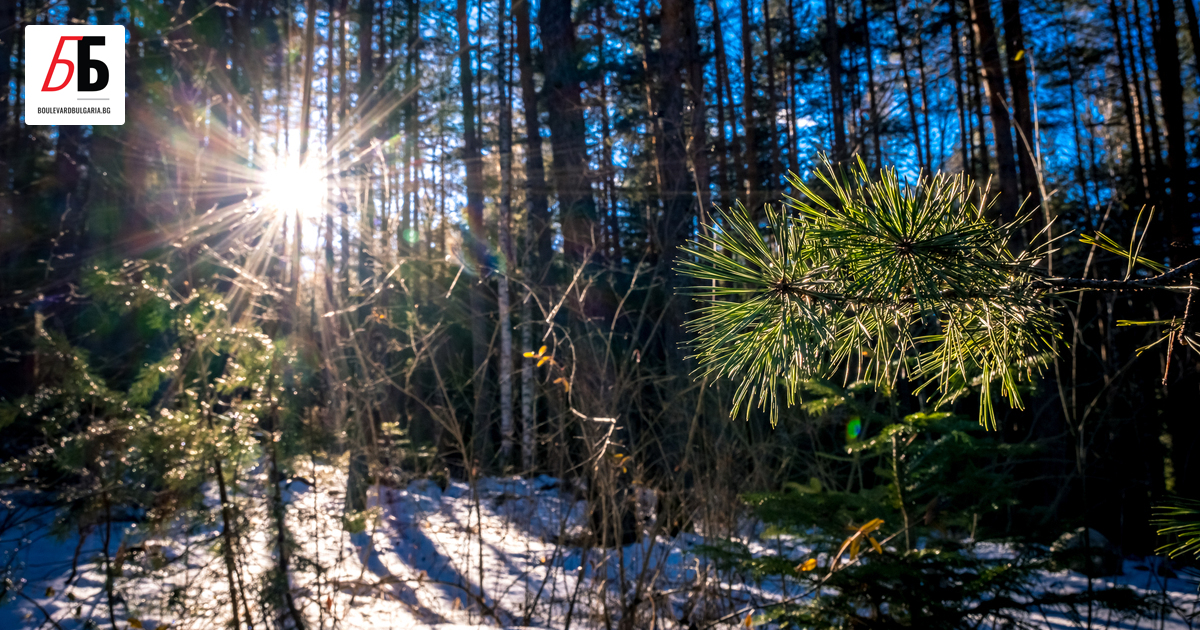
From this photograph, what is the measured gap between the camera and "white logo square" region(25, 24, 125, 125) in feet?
13.5

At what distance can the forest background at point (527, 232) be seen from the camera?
10.4 ft

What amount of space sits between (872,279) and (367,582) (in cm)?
336

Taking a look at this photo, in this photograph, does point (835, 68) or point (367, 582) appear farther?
point (835, 68)

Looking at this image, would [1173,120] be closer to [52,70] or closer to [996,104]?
[996,104]

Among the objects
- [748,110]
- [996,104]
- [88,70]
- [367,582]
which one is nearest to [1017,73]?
[996,104]

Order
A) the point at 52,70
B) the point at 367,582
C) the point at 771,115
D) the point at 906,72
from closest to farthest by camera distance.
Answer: the point at 367,582
the point at 52,70
the point at 771,115
the point at 906,72

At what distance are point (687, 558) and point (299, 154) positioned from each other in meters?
3.48

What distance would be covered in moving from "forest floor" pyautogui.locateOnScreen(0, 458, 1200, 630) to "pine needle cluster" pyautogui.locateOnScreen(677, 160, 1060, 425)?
152 cm

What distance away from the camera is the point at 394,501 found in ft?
21.5

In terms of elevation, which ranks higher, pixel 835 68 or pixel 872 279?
pixel 835 68

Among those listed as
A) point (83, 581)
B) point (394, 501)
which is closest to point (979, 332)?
point (83, 581)

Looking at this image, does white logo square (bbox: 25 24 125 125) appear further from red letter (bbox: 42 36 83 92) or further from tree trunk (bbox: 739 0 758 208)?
tree trunk (bbox: 739 0 758 208)

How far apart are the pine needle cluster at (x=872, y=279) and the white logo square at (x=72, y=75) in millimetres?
4804

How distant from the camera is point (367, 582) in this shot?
351 cm
